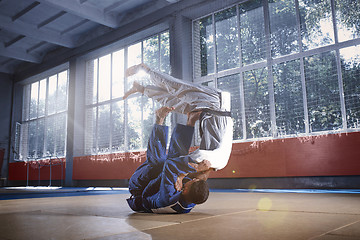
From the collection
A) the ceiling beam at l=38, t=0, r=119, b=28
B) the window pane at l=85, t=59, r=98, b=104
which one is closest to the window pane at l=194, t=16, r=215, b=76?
the ceiling beam at l=38, t=0, r=119, b=28

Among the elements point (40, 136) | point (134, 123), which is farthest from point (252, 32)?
point (40, 136)

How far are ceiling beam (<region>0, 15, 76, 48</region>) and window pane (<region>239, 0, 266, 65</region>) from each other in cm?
570

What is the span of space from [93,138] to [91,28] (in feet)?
10.8

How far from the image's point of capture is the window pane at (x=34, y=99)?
1176 cm

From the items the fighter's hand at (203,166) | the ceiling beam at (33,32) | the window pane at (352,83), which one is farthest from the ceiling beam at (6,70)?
the fighter's hand at (203,166)

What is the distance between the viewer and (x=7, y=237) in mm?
1411

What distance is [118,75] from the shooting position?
354 inches

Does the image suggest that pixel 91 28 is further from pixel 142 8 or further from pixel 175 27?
pixel 175 27

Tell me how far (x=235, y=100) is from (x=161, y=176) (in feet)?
15.5

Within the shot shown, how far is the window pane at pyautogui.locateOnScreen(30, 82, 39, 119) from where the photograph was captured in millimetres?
11760

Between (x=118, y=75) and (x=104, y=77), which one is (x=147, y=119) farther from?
(x=104, y=77)

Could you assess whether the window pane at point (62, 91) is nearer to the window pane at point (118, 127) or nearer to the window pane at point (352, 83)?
the window pane at point (118, 127)

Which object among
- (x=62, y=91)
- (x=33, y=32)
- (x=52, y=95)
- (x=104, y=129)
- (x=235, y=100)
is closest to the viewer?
(x=235, y=100)

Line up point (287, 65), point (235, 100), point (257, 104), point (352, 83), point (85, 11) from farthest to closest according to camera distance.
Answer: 1. point (85, 11)
2. point (235, 100)
3. point (257, 104)
4. point (287, 65)
5. point (352, 83)
